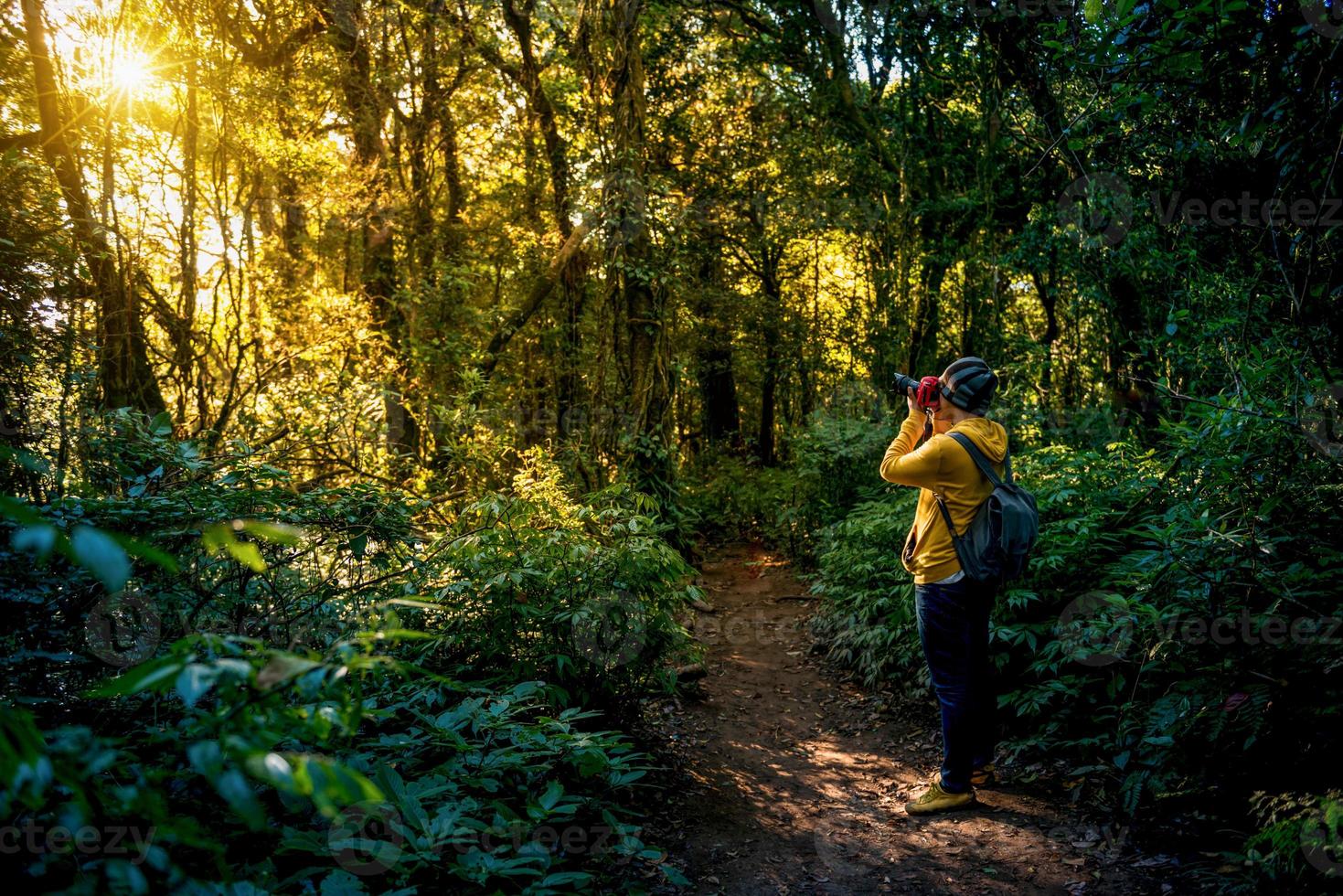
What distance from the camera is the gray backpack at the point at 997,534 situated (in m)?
3.80

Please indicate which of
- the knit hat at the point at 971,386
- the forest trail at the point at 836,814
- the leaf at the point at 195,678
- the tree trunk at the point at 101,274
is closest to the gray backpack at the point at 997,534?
the knit hat at the point at 971,386

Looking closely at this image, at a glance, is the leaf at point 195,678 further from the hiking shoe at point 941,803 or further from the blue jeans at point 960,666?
the hiking shoe at point 941,803

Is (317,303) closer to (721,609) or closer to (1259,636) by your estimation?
(721,609)

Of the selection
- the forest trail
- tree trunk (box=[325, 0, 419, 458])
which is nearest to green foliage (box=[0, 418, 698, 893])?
the forest trail

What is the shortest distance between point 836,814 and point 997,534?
1.81 meters

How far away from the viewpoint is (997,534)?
3.83 metres

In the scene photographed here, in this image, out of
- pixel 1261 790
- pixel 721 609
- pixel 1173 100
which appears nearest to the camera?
pixel 1261 790

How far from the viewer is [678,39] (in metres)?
11.9

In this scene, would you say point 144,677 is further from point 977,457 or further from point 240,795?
point 977,457

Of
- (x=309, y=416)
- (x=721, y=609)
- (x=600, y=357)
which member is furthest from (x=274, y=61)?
(x=721, y=609)

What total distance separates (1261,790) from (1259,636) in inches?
27.5

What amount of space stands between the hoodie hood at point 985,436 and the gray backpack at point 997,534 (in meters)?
0.04

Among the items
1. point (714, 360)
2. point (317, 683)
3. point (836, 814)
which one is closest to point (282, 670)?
point (317, 683)

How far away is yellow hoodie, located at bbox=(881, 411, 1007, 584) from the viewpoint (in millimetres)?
3916
